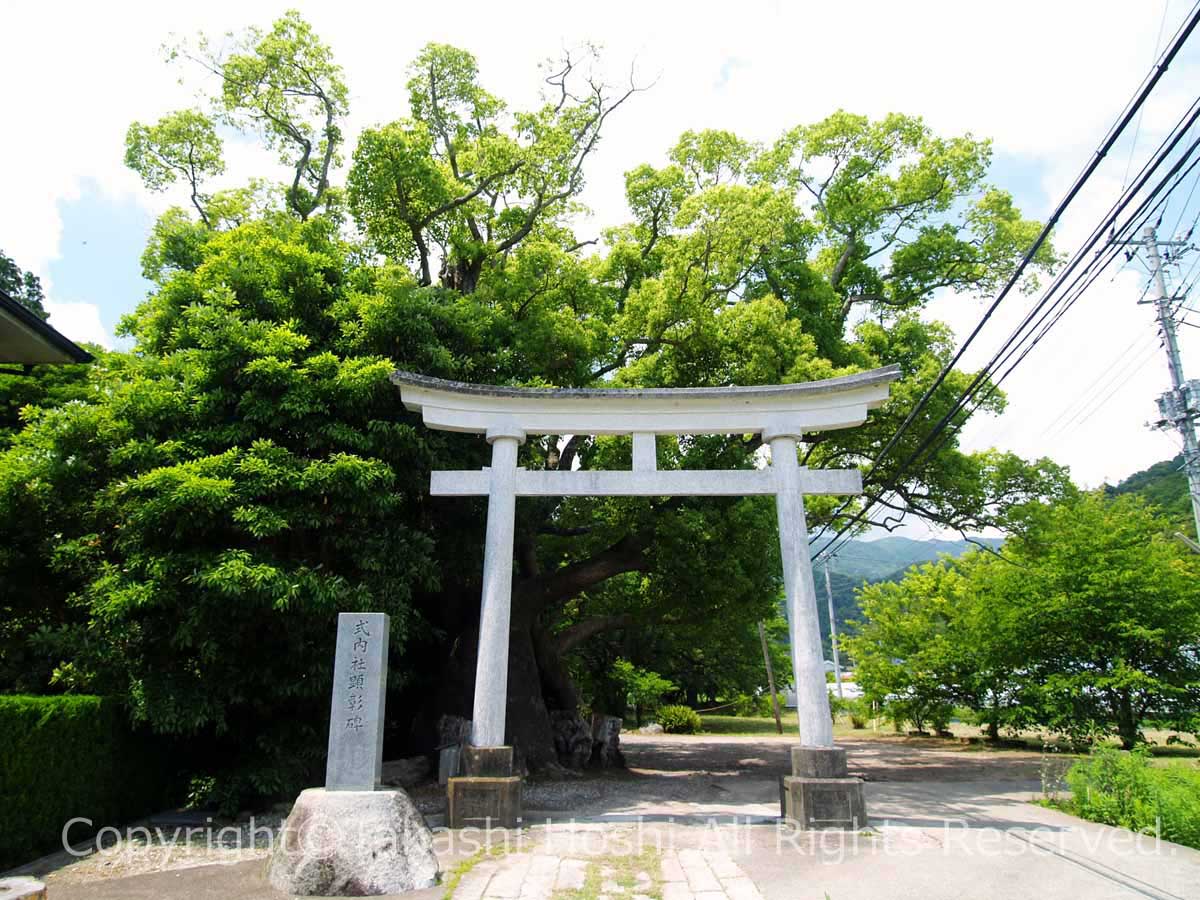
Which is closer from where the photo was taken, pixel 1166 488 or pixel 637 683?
pixel 637 683

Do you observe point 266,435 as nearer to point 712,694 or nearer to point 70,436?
point 70,436

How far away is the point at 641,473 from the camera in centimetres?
867

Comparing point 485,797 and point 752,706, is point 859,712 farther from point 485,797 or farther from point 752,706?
point 485,797

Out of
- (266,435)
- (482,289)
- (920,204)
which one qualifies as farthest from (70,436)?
(920,204)

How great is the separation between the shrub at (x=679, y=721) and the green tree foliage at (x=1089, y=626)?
453 inches

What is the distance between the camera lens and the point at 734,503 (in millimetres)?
11102

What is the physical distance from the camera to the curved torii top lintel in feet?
28.4

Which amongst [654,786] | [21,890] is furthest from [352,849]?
[654,786]

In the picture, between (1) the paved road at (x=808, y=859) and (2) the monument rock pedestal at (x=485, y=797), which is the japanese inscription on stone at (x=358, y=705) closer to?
(1) the paved road at (x=808, y=859)

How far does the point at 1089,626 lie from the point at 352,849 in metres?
12.6

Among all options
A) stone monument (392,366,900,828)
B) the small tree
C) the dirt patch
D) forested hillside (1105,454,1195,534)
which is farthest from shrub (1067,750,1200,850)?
forested hillside (1105,454,1195,534)

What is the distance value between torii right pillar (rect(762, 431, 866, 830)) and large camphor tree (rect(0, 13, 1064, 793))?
2157mm

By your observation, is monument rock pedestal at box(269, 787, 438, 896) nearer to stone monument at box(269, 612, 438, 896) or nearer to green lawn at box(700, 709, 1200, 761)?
stone monument at box(269, 612, 438, 896)

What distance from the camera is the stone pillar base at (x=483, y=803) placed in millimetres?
7367
